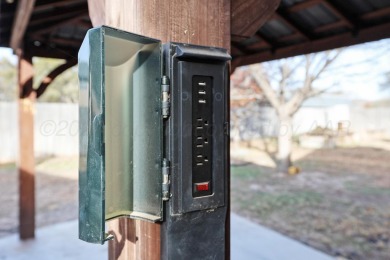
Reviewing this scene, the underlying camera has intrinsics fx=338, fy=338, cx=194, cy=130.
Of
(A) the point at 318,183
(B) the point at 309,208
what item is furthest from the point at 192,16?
(A) the point at 318,183

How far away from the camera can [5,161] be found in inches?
273

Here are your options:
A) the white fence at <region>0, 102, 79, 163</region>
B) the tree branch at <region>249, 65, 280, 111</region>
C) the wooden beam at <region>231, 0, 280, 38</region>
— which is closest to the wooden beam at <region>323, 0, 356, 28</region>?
the wooden beam at <region>231, 0, 280, 38</region>

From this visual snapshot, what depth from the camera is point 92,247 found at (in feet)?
11.5

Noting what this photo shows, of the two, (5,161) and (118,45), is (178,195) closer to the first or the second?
(118,45)

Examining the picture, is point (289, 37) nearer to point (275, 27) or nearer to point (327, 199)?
point (275, 27)

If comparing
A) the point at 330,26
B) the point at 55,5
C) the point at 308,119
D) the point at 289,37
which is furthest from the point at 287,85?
the point at 55,5

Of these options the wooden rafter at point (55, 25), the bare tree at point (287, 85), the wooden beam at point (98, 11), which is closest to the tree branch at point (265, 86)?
the bare tree at point (287, 85)

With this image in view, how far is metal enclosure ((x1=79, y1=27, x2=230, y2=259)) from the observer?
0.70 meters

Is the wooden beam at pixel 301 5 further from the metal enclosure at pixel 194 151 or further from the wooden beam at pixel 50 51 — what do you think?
the wooden beam at pixel 50 51

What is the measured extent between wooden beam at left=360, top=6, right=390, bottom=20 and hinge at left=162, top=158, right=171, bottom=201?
7.73 ft

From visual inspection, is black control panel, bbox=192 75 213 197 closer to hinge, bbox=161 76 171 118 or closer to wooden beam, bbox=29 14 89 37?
hinge, bbox=161 76 171 118

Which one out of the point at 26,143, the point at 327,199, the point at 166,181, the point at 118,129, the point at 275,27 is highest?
the point at 275,27

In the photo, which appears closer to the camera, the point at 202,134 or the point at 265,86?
the point at 202,134

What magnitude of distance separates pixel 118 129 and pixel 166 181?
0.16 m
